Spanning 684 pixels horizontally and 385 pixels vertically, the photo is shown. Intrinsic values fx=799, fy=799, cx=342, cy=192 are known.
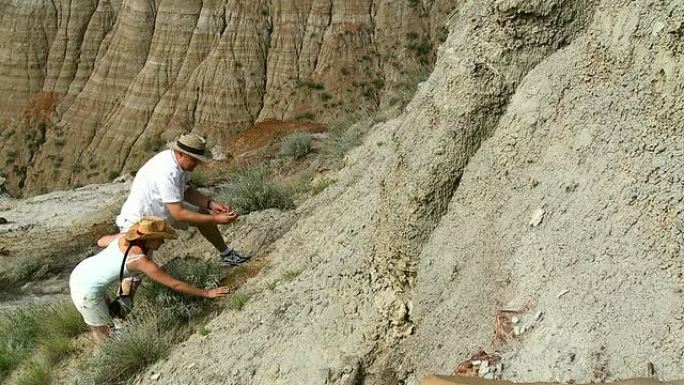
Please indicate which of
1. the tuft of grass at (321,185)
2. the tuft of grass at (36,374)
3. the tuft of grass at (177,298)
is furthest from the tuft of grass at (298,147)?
the tuft of grass at (36,374)

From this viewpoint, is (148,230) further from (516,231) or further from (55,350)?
(516,231)

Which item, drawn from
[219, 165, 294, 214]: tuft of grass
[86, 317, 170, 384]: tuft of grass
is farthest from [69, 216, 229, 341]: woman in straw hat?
[219, 165, 294, 214]: tuft of grass

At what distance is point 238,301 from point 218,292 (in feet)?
0.57

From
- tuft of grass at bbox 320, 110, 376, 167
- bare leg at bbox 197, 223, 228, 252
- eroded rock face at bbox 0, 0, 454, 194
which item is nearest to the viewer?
bare leg at bbox 197, 223, 228, 252

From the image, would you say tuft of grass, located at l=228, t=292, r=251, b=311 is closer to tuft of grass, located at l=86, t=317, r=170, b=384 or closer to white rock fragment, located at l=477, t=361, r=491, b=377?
tuft of grass, located at l=86, t=317, r=170, b=384

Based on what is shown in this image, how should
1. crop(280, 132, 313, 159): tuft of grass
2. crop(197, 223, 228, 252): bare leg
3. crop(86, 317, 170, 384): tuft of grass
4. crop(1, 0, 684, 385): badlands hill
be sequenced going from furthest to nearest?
crop(280, 132, 313, 159): tuft of grass < crop(197, 223, 228, 252): bare leg < crop(86, 317, 170, 384): tuft of grass < crop(1, 0, 684, 385): badlands hill

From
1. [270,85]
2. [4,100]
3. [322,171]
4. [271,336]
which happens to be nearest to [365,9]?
[270,85]

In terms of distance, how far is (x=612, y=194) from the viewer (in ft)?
12.2

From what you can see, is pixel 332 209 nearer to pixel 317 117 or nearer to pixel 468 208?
pixel 468 208

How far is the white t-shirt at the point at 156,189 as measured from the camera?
577cm

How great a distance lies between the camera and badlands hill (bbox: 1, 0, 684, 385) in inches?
136

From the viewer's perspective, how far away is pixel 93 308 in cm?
584

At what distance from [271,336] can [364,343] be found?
0.85 meters

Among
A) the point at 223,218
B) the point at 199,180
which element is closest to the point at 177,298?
the point at 223,218
